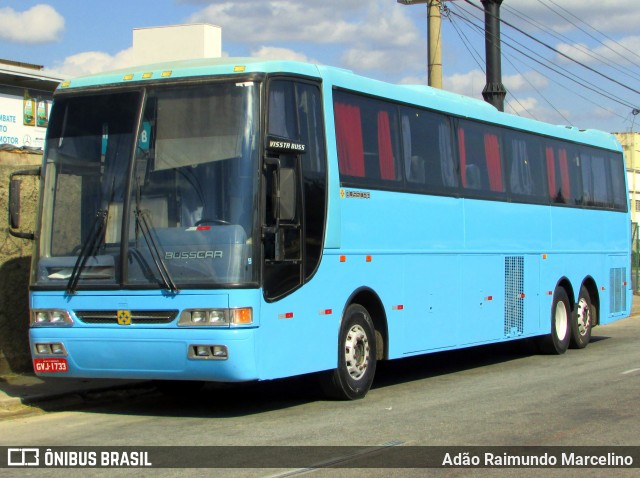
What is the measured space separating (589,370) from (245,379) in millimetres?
6574

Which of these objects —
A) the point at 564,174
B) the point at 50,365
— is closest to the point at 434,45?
the point at 564,174

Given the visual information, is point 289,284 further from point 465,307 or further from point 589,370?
point 589,370

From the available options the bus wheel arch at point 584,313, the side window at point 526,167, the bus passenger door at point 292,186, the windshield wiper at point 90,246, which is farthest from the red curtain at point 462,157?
the windshield wiper at point 90,246

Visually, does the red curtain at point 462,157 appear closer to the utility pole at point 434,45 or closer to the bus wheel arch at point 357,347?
the bus wheel arch at point 357,347

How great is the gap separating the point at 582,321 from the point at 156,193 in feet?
33.7

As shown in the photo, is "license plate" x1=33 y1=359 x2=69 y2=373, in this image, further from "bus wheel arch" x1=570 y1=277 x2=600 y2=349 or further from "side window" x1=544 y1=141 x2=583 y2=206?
"bus wheel arch" x1=570 y1=277 x2=600 y2=349

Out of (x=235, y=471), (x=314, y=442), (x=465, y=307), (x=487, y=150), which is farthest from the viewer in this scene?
(x=487, y=150)

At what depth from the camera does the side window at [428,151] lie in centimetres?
1273

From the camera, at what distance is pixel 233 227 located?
31.5ft

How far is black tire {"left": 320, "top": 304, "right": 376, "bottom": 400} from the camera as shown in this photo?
11078 millimetres

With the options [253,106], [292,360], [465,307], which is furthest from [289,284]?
[465,307]

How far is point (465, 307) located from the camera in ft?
45.6

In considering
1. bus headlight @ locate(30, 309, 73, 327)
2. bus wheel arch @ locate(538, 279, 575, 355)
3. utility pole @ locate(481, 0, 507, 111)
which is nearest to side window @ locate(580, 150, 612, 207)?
bus wheel arch @ locate(538, 279, 575, 355)

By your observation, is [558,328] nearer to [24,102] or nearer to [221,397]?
[221,397]
